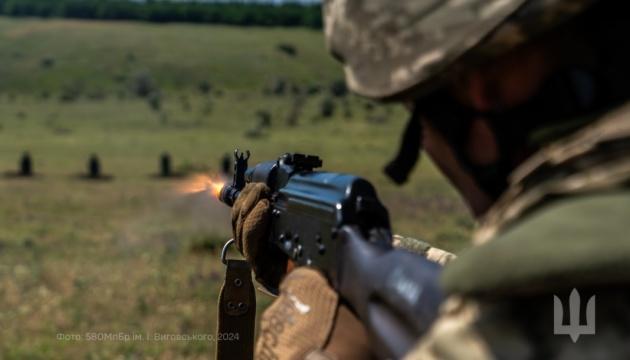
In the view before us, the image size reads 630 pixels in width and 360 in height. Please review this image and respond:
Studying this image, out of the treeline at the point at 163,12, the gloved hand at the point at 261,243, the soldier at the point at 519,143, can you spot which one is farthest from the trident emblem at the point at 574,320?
the treeline at the point at 163,12

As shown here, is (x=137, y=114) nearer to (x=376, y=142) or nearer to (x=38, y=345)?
(x=376, y=142)

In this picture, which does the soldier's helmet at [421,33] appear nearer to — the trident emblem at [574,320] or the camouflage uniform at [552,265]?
the camouflage uniform at [552,265]

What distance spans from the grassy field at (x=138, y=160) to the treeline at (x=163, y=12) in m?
4.64

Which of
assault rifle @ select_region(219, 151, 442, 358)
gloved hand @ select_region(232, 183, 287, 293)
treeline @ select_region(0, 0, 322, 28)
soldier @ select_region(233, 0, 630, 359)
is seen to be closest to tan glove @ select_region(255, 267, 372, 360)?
assault rifle @ select_region(219, 151, 442, 358)

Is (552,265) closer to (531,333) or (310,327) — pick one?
(531,333)

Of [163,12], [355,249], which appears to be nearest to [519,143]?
[355,249]

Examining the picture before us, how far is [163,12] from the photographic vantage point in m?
90.8

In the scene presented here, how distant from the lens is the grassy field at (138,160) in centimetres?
1012

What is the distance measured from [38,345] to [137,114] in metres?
40.8

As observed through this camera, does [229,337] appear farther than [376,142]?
No

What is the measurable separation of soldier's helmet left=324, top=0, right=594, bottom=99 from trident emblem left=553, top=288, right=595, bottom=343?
36cm

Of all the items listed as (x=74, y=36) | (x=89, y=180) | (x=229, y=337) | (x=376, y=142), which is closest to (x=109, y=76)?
(x=74, y=36)

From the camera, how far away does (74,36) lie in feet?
258

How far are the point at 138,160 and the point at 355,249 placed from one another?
1178 inches
